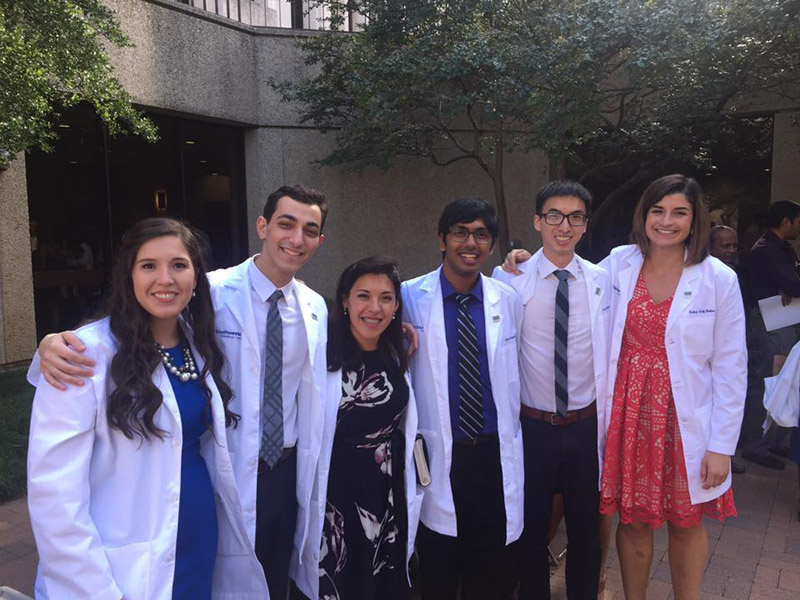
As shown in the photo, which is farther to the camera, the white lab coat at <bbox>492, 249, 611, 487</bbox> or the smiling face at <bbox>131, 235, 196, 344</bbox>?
the white lab coat at <bbox>492, 249, 611, 487</bbox>

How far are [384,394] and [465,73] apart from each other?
6321 mm

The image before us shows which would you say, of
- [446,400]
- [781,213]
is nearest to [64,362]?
[446,400]

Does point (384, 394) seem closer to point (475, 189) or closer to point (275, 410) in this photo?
point (275, 410)

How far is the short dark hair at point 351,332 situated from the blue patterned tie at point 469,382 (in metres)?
0.28

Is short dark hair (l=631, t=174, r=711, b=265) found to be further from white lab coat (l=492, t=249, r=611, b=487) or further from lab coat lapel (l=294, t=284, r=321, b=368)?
lab coat lapel (l=294, t=284, r=321, b=368)

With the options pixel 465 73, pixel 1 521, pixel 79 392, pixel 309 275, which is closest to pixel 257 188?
pixel 309 275

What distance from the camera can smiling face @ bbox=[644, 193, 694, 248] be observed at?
2.80m

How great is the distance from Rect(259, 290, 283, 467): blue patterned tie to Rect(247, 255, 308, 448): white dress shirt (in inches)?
0.8

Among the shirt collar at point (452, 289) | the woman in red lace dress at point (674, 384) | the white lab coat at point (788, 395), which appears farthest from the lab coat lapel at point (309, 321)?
the white lab coat at point (788, 395)

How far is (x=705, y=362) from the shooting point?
2779 millimetres

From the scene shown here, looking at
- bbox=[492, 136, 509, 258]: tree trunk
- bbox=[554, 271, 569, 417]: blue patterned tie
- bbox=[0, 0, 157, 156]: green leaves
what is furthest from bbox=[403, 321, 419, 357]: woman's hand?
bbox=[492, 136, 509, 258]: tree trunk

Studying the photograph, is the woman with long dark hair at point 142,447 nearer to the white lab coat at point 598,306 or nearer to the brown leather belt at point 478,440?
the brown leather belt at point 478,440

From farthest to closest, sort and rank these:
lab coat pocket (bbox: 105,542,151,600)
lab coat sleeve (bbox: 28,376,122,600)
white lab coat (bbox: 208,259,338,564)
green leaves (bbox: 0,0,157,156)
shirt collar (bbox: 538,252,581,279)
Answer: green leaves (bbox: 0,0,157,156) → shirt collar (bbox: 538,252,581,279) → white lab coat (bbox: 208,259,338,564) → lab coat pocket (bbox: 105,542,151,600) → lab coat sleeve (bbox: 28,376,122,600)

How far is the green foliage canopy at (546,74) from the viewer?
19.5 ft
